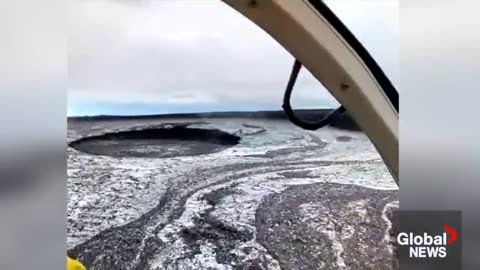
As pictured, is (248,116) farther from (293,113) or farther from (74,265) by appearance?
(74,265)

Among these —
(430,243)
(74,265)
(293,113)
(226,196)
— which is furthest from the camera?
(226,196)

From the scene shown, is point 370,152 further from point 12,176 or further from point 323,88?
point 12,176

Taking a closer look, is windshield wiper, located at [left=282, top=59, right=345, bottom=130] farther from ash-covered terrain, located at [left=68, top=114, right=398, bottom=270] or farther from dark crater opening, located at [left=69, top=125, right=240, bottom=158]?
dark crater opening, located at [left=69, top=125, right=240, bottom=158]

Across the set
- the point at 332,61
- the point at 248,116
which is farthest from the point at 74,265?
the point at 332,61

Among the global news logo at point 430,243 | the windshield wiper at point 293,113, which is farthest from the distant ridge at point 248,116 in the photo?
the global news logo at point 430,243

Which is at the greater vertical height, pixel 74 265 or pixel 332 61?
pixel 332 61

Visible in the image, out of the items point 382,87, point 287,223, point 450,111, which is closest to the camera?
point 450,111

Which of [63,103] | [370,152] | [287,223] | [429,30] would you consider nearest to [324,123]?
[370,152]

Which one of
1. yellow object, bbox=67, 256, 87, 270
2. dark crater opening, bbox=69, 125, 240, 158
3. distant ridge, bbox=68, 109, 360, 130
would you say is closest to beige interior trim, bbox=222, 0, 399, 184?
distant ridge, bbox=68, 109, 360, 130
